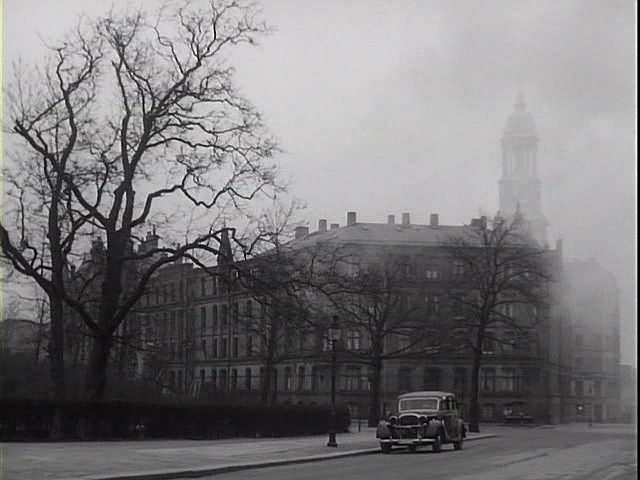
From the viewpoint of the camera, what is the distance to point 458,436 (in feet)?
111

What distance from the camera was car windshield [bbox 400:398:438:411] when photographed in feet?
108

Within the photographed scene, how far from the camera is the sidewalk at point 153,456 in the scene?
2027cm

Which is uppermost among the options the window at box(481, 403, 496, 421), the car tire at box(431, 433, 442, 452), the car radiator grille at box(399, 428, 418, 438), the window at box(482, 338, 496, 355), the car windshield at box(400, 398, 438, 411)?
the window at box(482, 338, 496, 355)

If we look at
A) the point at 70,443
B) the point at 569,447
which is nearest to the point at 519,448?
the point at 569,447

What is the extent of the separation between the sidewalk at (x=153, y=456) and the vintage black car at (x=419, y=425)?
0.80 metres

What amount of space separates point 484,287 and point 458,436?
1607 cm

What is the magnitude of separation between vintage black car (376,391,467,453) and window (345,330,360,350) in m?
22.2

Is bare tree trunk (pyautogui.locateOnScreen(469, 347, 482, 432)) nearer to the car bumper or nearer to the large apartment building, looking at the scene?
the large apartment building

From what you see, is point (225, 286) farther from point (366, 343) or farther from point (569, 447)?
point (366, 343)

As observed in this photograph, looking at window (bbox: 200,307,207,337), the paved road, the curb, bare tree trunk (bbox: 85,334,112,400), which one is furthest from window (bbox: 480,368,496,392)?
the curb

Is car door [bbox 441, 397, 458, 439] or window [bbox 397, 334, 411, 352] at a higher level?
window [bbox 397, 334, 411, 352]

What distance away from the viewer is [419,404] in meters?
33.1

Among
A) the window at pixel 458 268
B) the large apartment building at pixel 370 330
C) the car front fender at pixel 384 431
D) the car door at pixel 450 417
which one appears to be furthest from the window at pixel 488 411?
the car front fender at pixel 384 431

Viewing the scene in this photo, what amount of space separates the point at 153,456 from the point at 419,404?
10516 millimetres
